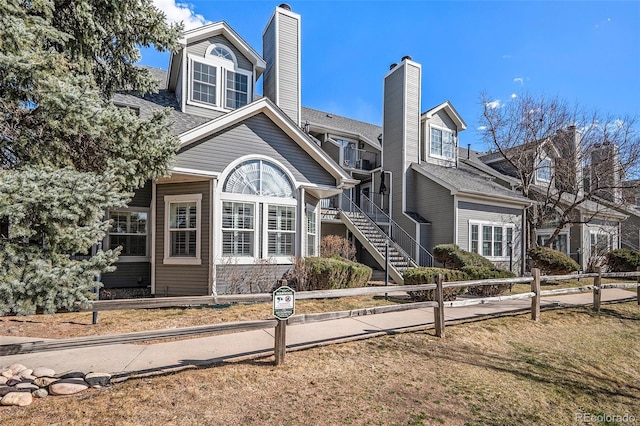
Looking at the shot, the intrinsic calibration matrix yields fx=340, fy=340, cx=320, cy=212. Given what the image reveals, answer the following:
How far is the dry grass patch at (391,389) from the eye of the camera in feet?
11.9

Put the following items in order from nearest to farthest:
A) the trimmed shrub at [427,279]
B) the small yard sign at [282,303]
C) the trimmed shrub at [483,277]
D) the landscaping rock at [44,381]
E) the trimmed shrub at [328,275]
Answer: the landscaping rock at [44,381]
the small yard sign at [282,303]
the trimmed shrub at [427,279]
the trimmed shrub at [328,275]
the trimmed shrub at [483,277]

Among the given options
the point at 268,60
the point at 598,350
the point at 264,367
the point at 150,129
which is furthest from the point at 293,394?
the point at 268,60

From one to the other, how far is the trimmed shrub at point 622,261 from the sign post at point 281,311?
19888 millimetres

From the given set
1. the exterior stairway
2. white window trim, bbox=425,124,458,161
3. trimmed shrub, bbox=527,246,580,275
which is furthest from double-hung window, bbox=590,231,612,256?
the exterior stairway

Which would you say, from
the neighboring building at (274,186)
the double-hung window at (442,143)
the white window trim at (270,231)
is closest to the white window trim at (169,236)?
the neighboring building at (274,186)

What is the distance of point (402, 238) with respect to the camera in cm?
1705

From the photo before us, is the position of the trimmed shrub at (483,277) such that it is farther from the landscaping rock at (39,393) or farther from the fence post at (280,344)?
the landscaping rock at (39,393)

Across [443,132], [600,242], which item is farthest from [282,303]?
[600,242]

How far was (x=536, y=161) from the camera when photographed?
19000 millimetres

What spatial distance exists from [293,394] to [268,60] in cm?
1414

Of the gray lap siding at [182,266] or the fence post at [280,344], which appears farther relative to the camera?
the gray lap siding at [182,266]

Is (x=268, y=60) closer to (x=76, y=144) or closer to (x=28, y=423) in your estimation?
(x=76, y=144)

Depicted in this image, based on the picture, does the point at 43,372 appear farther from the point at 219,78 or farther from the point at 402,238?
the point at 402,238

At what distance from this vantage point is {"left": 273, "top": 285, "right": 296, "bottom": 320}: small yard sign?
15.7ft
